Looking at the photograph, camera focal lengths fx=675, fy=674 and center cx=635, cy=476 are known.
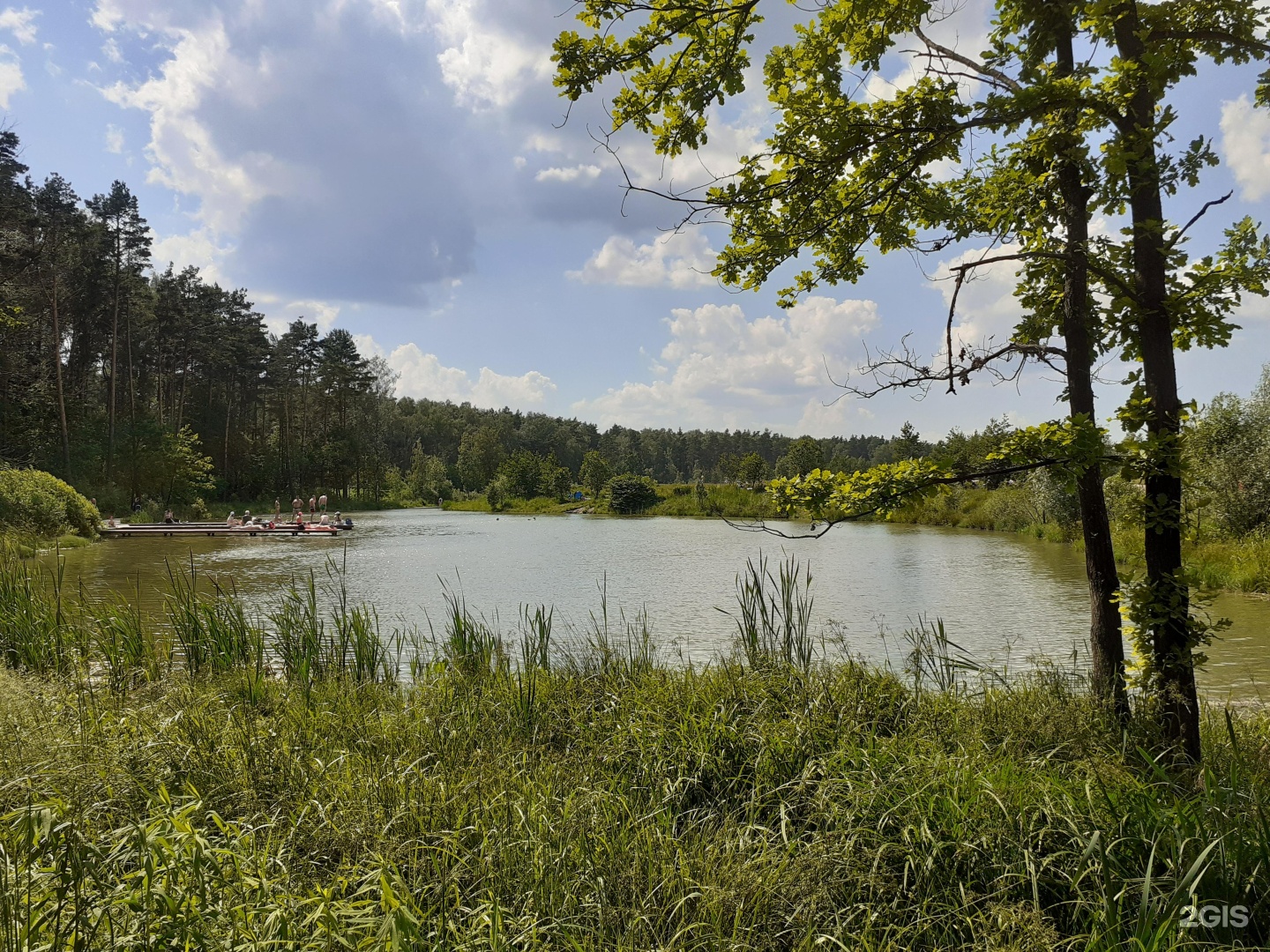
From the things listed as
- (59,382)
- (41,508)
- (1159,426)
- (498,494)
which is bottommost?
(1159,426)

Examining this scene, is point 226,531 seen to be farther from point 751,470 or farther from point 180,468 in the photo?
point 751,470

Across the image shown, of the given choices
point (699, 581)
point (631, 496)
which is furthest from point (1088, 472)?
point (631, 496)

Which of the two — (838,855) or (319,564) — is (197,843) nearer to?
Answer: (838,855)

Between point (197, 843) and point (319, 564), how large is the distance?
15189mm

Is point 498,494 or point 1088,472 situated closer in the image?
point 1088,472

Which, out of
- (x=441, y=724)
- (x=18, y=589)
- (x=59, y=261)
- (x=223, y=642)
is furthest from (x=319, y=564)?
A: (x=59, y=261)

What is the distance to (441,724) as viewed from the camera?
3967 mm

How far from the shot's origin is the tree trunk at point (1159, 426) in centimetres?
314

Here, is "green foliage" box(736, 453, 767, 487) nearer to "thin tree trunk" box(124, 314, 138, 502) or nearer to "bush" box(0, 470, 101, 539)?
"thin tree trunk" box(124, 314, 138, 502)

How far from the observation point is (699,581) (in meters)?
13.6

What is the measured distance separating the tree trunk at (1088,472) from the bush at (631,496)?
42.0 m

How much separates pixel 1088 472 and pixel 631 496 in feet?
141

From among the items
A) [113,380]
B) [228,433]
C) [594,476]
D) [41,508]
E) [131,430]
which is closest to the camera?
[41,508]
